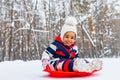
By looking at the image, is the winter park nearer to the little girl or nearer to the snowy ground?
the snowy ground

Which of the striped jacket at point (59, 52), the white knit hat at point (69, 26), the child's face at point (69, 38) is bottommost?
the striped jacket at point (59, 52)

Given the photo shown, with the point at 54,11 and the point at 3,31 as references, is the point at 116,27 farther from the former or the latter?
the point at 3,31

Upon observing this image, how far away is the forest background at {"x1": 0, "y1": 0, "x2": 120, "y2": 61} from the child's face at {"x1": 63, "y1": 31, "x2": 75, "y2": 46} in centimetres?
2016

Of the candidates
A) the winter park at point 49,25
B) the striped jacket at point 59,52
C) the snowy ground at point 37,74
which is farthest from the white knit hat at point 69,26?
the winter park at point 49,25

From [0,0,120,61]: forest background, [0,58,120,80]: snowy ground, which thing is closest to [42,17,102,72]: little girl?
[0,58,120,80]: snowy ground

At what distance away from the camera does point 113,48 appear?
3422 centimetres

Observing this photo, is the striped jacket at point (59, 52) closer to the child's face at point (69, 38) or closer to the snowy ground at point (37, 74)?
the child's face at point (69, 38)

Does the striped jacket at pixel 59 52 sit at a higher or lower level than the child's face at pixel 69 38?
lower

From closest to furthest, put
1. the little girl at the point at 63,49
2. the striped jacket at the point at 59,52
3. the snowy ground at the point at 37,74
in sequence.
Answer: the snowy ground at the point at 37,74, the little girl at the point at 63,49, the striped jacket at the point at 59,52

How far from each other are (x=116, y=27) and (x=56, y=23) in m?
10.3

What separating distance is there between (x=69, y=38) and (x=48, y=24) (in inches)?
1008

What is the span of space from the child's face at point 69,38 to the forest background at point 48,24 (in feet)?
66.1

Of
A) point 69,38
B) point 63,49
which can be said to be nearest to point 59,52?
point 63,49

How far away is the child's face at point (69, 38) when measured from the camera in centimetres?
347
